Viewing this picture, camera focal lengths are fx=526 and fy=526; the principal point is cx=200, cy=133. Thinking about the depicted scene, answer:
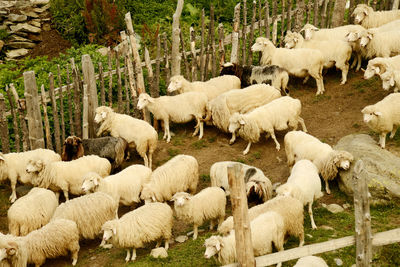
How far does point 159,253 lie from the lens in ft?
25.5

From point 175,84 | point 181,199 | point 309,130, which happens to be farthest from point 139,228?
point 309,130

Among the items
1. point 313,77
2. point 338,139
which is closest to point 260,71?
point 313,77

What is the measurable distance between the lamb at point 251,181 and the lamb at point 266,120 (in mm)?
1494

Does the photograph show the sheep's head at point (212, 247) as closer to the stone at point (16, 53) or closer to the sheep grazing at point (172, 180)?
the sheep grazing at point (172, 180)

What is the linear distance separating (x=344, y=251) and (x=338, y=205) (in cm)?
150

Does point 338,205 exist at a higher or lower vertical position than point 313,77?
lower

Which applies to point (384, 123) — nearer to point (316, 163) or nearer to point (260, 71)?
point (316, 163)

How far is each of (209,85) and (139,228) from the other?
5119mm

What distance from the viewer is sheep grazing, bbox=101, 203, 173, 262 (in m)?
7.80

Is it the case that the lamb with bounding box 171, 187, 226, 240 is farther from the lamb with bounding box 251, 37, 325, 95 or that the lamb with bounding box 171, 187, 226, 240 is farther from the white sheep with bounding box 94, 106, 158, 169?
the lamb with bounding box 251, 37, 325, 95

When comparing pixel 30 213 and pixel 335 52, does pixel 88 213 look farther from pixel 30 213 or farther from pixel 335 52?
pixel 335 52

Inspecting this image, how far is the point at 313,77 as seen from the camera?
12523 mm

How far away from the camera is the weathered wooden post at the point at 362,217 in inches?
228

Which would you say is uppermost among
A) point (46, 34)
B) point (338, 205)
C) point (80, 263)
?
point (46, 34)
